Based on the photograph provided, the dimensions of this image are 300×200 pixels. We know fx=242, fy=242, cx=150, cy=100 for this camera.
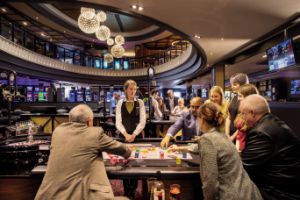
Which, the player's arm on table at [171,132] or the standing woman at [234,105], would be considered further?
the standing woman at [234,105]

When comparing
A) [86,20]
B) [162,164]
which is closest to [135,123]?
[162,164]

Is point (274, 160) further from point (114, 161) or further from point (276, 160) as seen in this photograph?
point (114, 161)

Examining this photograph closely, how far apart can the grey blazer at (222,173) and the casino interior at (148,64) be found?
1.31 ft

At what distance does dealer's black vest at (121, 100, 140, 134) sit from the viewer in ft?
12.1

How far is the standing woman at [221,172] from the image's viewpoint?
64.7 inches

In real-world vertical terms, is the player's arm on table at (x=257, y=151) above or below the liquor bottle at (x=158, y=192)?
above

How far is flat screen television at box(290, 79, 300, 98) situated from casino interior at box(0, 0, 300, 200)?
0.17 ft

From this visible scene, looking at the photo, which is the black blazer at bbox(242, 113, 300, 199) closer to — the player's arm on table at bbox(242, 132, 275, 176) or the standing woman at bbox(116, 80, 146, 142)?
the player's arm on table at bbox(242, 132, 275, 176)

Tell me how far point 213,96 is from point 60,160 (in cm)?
232

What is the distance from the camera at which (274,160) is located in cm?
180

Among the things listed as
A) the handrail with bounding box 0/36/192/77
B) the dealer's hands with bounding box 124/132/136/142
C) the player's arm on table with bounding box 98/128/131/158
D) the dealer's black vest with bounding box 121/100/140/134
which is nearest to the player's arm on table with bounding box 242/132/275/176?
the player's arm on table with bounding box 98/128/131/158

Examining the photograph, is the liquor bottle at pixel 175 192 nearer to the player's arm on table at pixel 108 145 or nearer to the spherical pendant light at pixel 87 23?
the player's arm on table at pixel 108 145

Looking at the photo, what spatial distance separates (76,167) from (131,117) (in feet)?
6.22

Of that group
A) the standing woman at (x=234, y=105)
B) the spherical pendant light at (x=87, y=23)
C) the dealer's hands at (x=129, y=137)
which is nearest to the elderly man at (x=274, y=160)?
the standing woman at (x=234, y=105)
